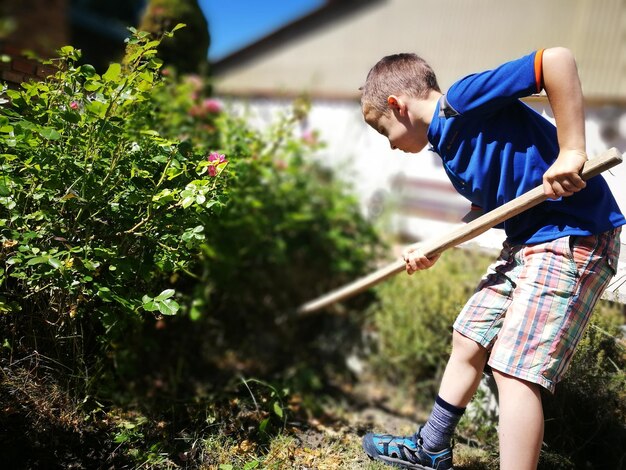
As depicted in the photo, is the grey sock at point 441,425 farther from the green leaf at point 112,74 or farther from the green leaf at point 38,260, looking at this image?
the green leaf at point 112,74

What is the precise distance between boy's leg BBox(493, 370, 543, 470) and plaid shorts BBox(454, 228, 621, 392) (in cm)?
5

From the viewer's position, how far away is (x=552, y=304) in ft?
5.31

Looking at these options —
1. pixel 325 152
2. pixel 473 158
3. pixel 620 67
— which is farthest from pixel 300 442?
pixel 620 67

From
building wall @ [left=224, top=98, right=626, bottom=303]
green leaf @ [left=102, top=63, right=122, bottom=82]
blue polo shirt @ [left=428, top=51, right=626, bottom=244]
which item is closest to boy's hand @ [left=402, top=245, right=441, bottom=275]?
blue polo shirt @ [left=428, top=51, right=626, bottom=244]

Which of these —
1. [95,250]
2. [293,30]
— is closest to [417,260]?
[95,250]

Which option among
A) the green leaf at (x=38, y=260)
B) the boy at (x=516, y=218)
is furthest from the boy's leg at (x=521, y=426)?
the green leaf at (x=38, y=260)

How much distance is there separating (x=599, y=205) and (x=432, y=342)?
135 cm

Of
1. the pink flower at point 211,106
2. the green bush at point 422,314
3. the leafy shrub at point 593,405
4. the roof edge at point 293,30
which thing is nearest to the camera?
the leafy shrub at point 593,405

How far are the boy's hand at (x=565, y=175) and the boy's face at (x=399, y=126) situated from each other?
48 cm

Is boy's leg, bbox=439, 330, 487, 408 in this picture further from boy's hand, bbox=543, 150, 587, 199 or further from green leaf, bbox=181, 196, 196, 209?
green leaf, bbox=181, 196, 196, 209

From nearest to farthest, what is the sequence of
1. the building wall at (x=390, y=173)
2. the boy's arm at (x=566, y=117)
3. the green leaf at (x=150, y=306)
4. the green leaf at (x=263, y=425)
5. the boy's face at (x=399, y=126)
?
1. the boy's arm at (x=566, y=117)
2. the green leaf at (x=150, y=306)
3. the boy's face at (x=399, y=126)
4. the green leaf at (x=263, y=425)
5. the building wall at (x=390, y=173)

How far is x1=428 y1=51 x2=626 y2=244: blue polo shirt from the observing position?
1638 millimetres

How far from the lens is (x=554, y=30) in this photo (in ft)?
23.3

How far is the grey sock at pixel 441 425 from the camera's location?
1878 mm
